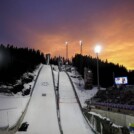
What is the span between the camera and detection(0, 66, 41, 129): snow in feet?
146

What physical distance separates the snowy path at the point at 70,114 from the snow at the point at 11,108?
311 inches

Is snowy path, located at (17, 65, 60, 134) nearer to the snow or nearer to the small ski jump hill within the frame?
the small ski jump hill

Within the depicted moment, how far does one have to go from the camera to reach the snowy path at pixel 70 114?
45906 mm

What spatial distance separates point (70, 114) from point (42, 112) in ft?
18.2

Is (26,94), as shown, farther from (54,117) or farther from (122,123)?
(122,123)

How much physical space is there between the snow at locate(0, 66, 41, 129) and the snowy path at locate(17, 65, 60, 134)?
5.52ft

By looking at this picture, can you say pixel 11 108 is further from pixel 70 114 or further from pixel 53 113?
pixel 70 114

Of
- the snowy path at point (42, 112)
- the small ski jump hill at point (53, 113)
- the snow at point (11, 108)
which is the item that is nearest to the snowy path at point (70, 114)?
the small ski jump hill at point (53, 113)

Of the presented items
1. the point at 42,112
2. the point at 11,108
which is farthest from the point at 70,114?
the point at 11,108

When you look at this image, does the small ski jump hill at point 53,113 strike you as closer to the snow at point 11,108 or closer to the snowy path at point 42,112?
the snowy path at point 42,112

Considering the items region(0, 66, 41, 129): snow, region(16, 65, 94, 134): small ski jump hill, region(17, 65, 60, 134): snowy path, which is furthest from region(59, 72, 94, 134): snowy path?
region(0, 66, 41, 129): snow

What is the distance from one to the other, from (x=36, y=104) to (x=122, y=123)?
1074 inches

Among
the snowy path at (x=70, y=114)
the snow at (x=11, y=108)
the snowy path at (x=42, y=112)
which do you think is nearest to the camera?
the snow at (x=11, y=108)

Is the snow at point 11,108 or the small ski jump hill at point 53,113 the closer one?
the snow at point 11,108
